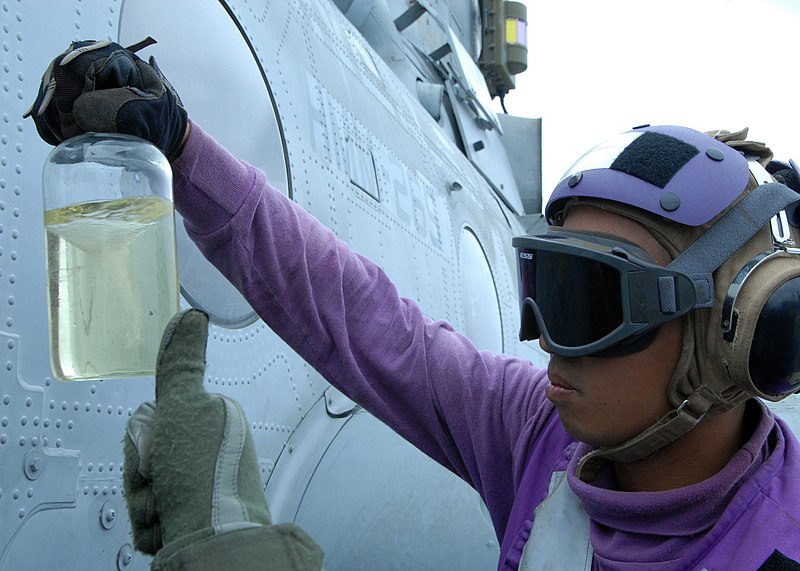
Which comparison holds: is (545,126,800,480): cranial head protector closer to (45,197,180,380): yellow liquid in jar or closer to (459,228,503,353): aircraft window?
(45,197,180,380): yellow liquid in jar

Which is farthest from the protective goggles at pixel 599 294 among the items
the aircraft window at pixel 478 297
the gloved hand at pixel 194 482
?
the aircraft window at pixel 478 297

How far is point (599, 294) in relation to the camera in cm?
148

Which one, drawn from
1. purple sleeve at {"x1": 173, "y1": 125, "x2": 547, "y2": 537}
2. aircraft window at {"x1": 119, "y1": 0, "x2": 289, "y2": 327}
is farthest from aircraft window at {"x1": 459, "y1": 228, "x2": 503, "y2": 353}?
purple sleeve at {"x1": 173, "y1": 125, "x2": 547, "y2": 537}

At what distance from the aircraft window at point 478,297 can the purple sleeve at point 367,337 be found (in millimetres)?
2472

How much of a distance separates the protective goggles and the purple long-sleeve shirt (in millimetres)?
292

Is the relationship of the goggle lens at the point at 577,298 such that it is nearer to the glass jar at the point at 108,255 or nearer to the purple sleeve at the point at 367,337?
the purple sleeve at the point at 367,337

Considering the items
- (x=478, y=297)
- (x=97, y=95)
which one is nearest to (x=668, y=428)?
(x=97, y=95)

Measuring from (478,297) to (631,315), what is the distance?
3323mm

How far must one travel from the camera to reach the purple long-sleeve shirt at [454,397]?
4.66 feet

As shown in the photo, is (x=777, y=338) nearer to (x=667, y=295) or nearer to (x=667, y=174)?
(x=667, y=295)

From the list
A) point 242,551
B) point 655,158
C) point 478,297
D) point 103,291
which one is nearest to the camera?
point 242,551

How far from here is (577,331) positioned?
58.8 inches

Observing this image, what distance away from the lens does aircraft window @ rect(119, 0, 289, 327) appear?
211 centimetres

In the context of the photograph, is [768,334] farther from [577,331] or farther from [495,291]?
[495,291]
